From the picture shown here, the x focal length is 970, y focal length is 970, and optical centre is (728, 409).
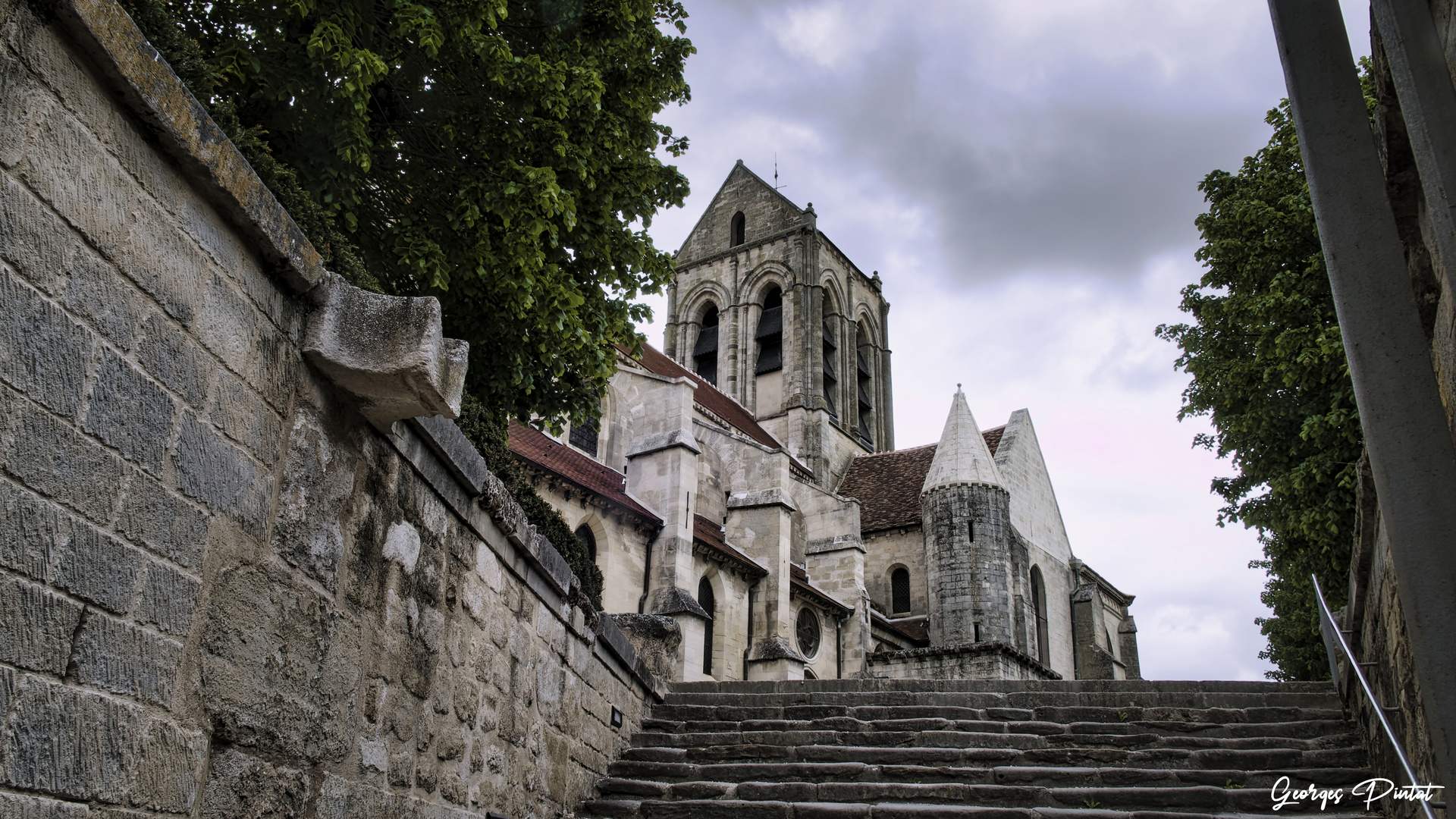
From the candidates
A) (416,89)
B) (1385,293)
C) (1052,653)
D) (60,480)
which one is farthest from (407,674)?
(1052,653)

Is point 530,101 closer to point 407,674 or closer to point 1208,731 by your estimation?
point 407,674

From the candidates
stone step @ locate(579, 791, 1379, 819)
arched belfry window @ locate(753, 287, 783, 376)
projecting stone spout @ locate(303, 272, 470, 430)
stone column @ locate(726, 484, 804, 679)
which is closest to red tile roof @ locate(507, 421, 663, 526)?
stone column @ locate(726, 484, 804, 679)

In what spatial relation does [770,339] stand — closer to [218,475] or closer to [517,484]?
[517,484]

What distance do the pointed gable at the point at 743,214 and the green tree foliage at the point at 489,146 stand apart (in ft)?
101

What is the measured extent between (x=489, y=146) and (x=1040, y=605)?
2468 centimetres

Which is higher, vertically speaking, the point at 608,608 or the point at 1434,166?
the point at 608,608

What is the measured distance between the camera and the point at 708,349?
1523 inches

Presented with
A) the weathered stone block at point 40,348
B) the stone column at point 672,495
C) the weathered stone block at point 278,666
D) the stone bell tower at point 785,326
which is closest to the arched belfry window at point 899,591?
the stone bell tower at point 785,326

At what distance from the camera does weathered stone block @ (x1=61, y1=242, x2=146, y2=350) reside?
236cm

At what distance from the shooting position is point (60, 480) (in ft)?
7.50

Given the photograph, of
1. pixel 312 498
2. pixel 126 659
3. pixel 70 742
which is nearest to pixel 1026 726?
pixel 312 498

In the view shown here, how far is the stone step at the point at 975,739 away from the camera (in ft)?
Answer: 24.5

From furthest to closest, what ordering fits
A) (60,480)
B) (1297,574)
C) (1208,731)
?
(1297,574) < (1208,731) < (60,480)

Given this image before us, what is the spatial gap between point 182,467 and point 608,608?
1349 centimetres
